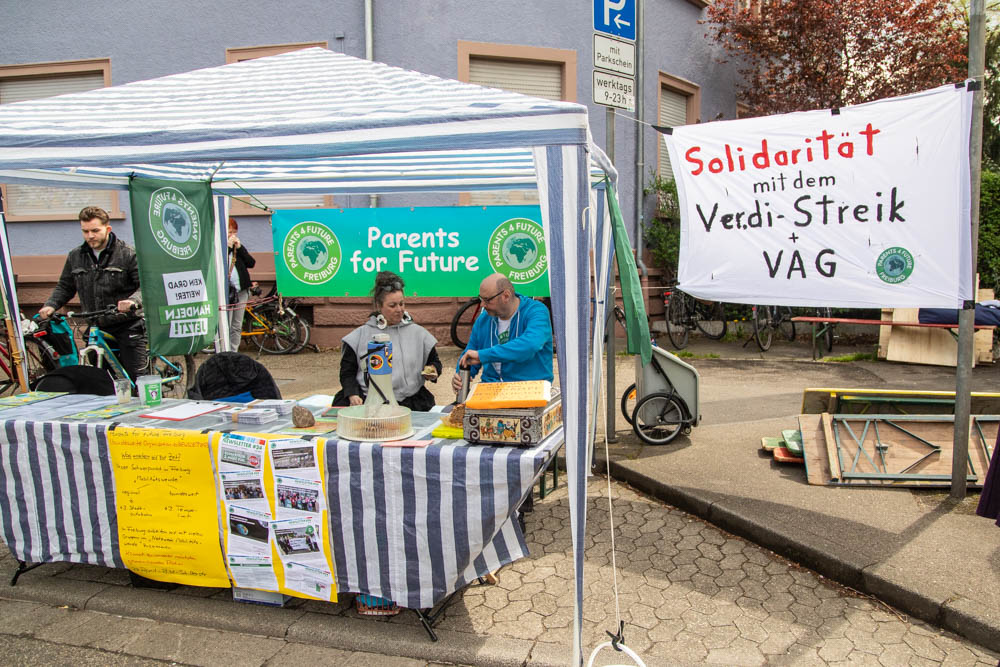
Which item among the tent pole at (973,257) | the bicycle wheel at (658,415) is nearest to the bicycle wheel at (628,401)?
the bicycle wheel at (658,415)

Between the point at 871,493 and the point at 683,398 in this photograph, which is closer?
the point at 871,493

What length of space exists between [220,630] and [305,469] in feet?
2.96

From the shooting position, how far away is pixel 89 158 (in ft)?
11.7

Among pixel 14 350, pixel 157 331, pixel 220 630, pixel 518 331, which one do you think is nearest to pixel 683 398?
pixel 518 331

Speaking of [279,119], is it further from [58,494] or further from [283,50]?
[283,50]

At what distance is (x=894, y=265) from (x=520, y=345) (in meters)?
2.37

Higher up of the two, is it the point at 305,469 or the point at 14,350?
the point at 14,350

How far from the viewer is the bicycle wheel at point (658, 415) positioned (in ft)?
18.8

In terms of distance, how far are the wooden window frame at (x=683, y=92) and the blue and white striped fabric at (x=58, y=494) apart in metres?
10.3

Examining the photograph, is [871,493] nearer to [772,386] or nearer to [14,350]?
[772,386]

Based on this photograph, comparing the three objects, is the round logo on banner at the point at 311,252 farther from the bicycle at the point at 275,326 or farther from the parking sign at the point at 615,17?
the bicycle at the point at 275,326

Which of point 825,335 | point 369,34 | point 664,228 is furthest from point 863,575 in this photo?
point 369,34

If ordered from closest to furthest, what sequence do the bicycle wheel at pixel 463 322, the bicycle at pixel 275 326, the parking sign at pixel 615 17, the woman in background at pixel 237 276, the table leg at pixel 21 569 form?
the table leg at pixel 21 569 < the parking sign at pixel 615 17 < the woman in background at pixel 237 276 < the bicycle wheel at pixel 463 322 < the bicycle at pixel 275 326

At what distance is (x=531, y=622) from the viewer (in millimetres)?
3387
